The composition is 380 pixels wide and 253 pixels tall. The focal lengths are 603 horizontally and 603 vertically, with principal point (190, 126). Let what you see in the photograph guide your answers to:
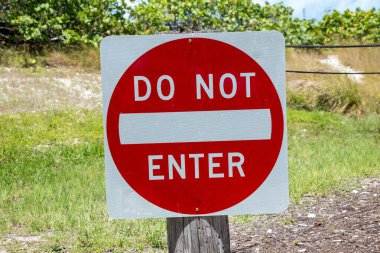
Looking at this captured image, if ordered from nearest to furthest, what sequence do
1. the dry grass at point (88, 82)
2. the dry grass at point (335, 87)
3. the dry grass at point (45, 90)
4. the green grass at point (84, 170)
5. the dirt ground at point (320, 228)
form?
the dirt ground at point (320, 228) < the green grass at point (84, 170) < the dry grass at point (45, 90) < the dry grass at point (88, 82) < the dry grass at point (335, 87)

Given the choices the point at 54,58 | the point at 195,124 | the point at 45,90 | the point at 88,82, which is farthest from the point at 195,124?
the point at 54,58

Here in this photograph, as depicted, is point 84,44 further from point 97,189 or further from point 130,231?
point 130,231

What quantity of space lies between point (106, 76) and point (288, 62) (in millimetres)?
13519

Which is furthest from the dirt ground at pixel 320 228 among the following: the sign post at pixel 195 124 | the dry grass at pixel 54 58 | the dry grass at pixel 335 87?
the dry grass at pixel 54 58

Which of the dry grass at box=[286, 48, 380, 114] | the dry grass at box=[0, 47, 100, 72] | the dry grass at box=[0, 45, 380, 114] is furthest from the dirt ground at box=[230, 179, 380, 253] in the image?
the dry grass at box=[0, 47, 100, 72]

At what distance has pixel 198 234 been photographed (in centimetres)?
193

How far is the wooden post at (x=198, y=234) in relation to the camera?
6.33ft

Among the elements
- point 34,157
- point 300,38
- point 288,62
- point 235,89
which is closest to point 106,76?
point 235,89

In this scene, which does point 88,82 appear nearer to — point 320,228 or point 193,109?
point 320,228

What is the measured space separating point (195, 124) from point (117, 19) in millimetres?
12404

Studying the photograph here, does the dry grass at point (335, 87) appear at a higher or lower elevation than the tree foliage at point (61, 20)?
lower

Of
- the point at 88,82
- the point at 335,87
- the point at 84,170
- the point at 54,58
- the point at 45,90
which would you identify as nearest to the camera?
the point at 84,170

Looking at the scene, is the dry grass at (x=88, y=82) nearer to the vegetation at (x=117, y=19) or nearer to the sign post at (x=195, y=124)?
the vegetation at (x=117, y=19)

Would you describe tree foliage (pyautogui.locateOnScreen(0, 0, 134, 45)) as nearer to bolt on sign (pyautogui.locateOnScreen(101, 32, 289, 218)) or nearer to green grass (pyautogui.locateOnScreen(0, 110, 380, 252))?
green grass (pyautogui.locateOnScreen(0, 110, 380, 252))
